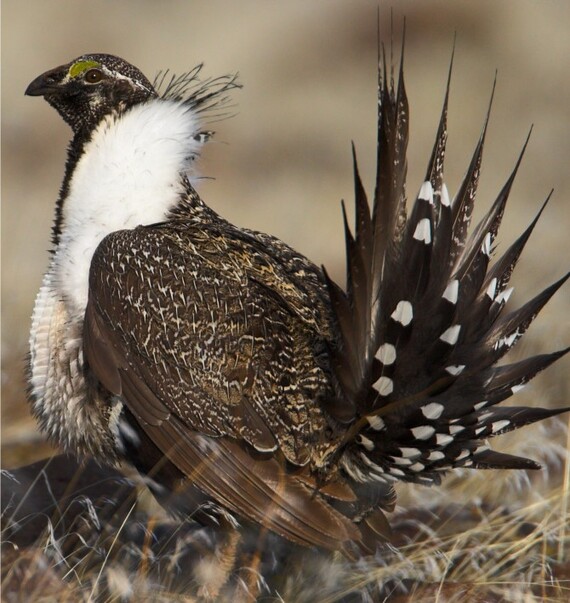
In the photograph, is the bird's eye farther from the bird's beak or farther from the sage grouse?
the sage grouse

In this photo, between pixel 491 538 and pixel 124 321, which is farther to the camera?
pixel 491 538

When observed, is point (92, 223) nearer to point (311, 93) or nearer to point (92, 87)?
point (92, 87)

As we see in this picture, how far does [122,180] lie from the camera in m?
3.36

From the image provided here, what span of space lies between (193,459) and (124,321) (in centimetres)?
45

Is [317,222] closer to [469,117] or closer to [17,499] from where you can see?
[469,117]

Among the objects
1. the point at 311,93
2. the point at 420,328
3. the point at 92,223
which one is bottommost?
the point at 92,223

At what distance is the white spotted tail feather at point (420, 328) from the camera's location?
2836mm

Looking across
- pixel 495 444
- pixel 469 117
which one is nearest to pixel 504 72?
pixel 469 117

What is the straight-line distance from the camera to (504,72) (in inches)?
339

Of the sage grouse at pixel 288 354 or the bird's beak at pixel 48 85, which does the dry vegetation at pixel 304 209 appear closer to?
the sage grouse at pixel 288 354

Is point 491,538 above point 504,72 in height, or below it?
below

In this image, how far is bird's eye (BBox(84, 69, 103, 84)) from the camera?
3.48m

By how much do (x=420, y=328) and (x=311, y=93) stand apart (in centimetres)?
619

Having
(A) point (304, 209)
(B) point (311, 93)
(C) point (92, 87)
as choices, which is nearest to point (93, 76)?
(C) point (92, 87)
